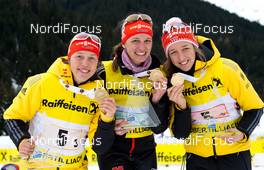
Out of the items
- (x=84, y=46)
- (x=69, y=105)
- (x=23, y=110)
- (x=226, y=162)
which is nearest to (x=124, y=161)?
(x=69, y=105)

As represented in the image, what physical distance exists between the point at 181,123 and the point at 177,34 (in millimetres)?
937

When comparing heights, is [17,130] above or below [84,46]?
below

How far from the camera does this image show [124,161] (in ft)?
15.0

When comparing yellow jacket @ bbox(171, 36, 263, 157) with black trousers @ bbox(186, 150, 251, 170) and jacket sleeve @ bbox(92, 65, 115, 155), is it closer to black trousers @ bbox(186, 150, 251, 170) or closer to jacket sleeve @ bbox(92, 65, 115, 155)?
black trousers @ bbox(186, 150, 251, 170)

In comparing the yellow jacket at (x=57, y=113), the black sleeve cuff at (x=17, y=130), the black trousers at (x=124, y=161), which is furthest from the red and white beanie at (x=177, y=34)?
the black sleeve cuff at (x=17, y=130)

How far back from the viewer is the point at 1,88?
37.4 m

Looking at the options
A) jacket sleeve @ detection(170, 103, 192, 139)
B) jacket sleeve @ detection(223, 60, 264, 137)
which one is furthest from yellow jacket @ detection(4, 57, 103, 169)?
jacket sleeve @ detection(223, 60, 264, 137)

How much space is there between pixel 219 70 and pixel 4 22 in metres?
51.7

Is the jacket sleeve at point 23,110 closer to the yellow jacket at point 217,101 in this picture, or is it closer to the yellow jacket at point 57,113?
the yellow jacket at point 57,113

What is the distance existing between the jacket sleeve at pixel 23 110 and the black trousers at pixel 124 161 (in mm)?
877

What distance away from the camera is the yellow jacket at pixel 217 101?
4348 mm

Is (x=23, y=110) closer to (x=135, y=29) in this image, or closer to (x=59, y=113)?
(x=59, y=113)

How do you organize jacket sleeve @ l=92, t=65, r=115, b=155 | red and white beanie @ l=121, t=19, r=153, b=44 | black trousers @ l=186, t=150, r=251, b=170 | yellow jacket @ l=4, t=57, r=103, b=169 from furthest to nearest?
red and white beanie @ l=121, t=19, r=153, b=44 → black trousers @ l=186, t=150, r=251, b=170 → yellow jacket @ l=4, t=57, r=103, b=169 → jacket sleeve @ l=92, t=65, r=115, b=155

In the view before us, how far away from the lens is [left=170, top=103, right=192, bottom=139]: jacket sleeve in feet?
14.2
